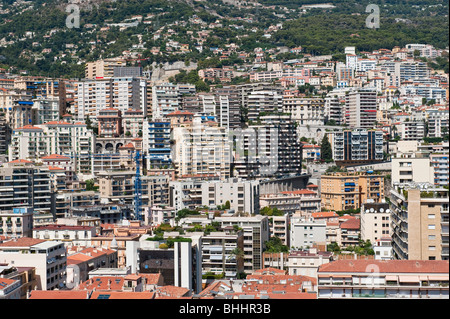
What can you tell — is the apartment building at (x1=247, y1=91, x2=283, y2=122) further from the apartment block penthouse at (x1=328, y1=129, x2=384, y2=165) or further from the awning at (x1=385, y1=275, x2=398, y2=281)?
the awning at (x1=385, y1=275, x2=398, y2=281)

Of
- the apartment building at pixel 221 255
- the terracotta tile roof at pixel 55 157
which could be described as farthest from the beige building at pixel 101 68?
the apartment building at pixel 221 255

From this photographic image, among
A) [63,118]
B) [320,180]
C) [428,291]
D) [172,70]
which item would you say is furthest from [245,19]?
[428,291]

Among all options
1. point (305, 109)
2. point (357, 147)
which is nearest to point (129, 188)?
point (357, 147)

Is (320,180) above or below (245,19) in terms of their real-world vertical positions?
below

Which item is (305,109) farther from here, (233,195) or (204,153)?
(233,195)

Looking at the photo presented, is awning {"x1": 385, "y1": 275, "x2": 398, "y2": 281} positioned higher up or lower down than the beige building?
lower down

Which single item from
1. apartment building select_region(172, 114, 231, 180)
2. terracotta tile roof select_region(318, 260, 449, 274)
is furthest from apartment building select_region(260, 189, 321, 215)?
terracotta tile roof select_region(318, 260, 449, 274)

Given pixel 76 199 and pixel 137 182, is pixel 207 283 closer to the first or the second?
pixel 76 199
